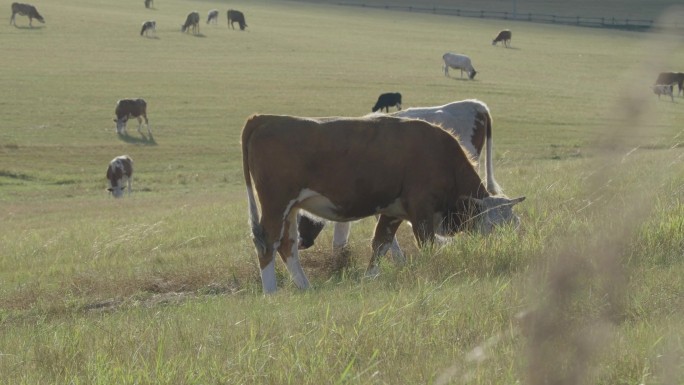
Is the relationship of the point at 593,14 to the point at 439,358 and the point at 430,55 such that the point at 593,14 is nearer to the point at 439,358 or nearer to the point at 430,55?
the point at 430,55

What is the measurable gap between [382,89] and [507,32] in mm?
31396

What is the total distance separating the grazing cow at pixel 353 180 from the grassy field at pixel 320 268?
393 millimetres

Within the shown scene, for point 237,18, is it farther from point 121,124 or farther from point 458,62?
point 121,124

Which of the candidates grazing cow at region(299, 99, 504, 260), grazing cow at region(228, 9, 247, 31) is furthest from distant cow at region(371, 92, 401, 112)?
grazing cow at region(228, 9, 247, 31)

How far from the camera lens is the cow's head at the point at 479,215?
8602mm

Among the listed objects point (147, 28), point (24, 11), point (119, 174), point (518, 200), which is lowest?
point (119, 174)

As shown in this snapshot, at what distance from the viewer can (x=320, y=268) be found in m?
9.16

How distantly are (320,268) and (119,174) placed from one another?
63.6ft

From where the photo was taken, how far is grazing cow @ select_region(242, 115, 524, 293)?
28.8ft

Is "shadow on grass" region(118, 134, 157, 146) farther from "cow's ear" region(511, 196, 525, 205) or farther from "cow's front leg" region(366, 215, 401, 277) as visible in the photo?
"cow's ear" region(511, 196, 525, 205)

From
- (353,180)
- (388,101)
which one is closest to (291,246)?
(353,180)

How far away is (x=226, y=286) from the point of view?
28.7 ft

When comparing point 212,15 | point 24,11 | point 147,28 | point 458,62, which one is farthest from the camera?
point 212,15

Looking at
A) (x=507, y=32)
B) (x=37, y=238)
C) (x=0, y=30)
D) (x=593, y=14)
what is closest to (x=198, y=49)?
(x=0, y=30)
